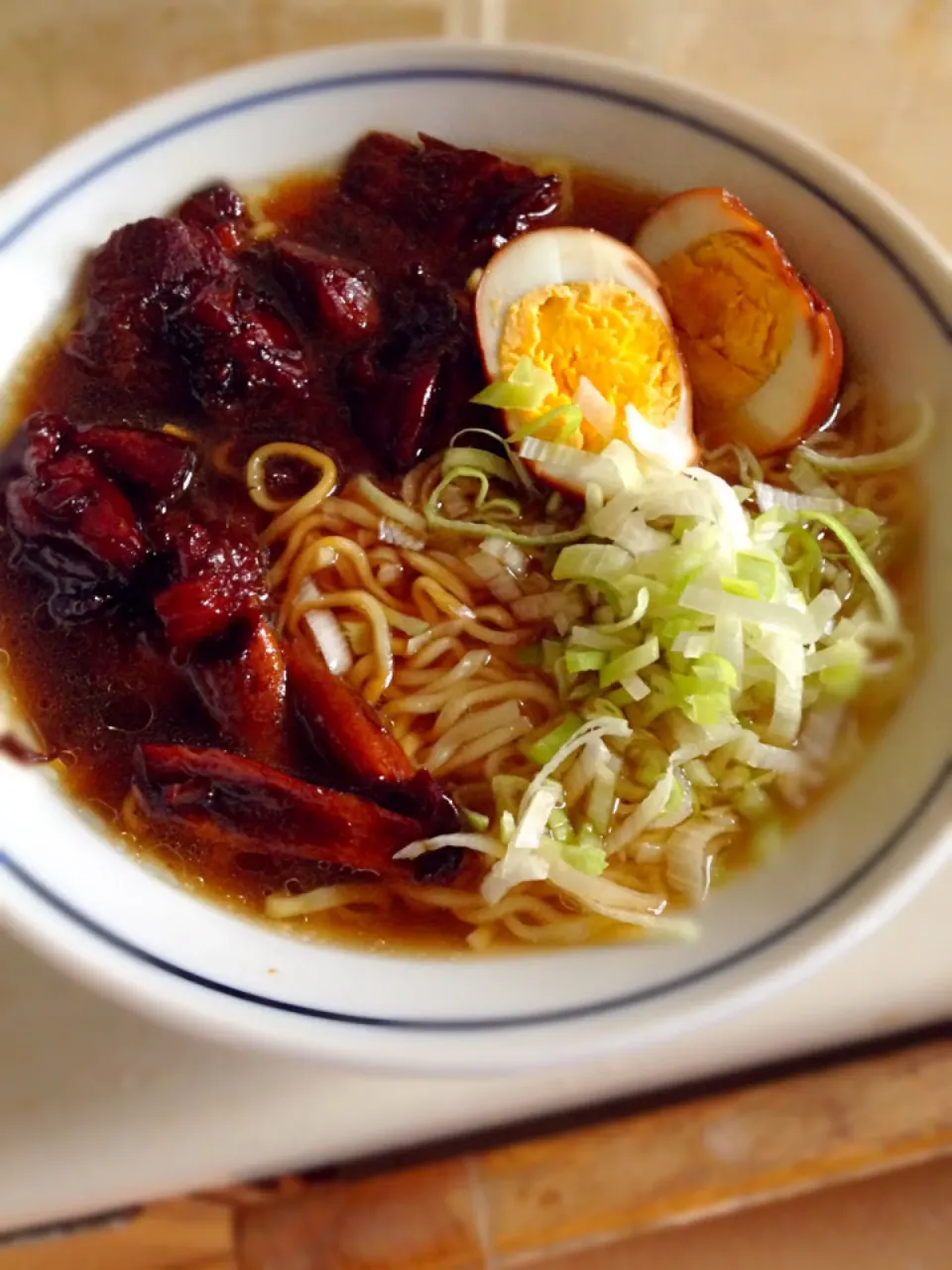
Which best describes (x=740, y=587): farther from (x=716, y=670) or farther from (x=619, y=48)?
(x=619, y=48)

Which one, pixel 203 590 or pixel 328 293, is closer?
pixel 203 590

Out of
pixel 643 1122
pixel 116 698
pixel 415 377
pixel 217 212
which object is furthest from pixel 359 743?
pixel 217 212

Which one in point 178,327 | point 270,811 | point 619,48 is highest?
point 619,48

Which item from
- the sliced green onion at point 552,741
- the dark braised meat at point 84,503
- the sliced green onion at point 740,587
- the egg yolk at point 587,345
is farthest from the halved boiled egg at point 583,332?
the dark braised meat at point 84,503

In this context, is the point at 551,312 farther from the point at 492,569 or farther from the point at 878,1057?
the point at 878,1057

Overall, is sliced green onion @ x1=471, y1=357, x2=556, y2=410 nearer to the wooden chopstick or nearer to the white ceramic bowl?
the white ceramic bowl

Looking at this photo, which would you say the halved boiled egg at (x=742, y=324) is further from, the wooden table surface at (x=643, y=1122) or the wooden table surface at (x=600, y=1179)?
the wooden table surface at (x=600, y=1179)

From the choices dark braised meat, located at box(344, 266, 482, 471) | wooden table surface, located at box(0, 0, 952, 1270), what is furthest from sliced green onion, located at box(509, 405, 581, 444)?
wooden table surface, located at box(0, 0, 952, 1270)

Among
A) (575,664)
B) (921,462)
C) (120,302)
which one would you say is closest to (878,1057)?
(575,664)
